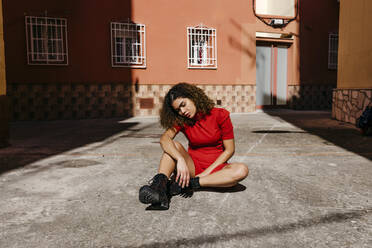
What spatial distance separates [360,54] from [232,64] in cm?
520

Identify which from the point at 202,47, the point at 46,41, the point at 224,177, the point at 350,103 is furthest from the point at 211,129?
the point at 202,47

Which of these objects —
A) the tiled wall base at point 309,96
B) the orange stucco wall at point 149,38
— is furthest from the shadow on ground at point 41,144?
the tiled wall base at point 309,96

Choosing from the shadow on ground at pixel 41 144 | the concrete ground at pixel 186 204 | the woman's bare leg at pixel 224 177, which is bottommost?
the concrete ground at pixel 186 204

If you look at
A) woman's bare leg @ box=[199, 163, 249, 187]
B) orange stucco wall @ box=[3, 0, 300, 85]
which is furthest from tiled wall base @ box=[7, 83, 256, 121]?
woman's bare leg @ box=[199, 163, 249, 187]

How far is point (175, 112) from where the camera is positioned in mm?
2758

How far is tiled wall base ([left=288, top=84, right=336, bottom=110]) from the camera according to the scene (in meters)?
13.6

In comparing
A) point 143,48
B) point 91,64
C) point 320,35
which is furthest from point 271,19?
point 91,64

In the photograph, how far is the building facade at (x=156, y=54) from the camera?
1002 centimetres

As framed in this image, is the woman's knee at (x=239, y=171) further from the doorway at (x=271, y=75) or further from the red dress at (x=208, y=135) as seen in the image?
the doorway at (x=271, y=75)

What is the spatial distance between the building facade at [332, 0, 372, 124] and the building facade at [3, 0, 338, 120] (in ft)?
14.2

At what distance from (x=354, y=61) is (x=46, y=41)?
29.1 feet

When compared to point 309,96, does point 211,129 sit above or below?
below

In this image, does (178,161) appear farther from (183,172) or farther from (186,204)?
(186,204)

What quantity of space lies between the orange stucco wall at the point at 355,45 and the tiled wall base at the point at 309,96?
468 cm
